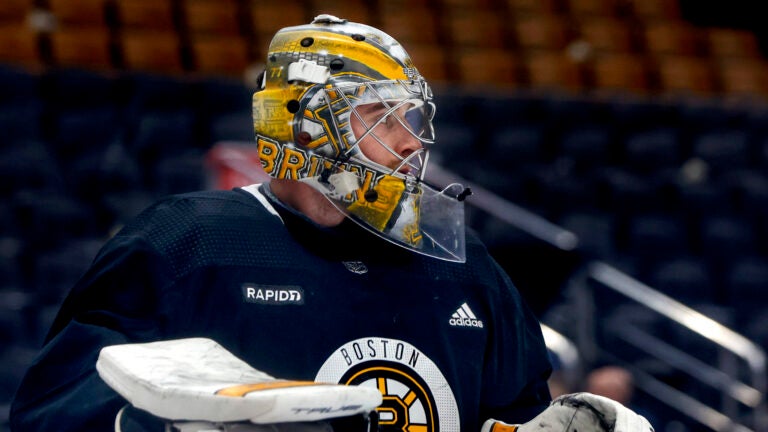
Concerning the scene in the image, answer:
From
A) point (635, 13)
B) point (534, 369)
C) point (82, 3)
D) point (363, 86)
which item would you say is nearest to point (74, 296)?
point (363, 86)

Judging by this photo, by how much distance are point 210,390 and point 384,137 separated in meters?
0.68

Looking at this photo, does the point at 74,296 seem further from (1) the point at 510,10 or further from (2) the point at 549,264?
(1) the point at 510,10

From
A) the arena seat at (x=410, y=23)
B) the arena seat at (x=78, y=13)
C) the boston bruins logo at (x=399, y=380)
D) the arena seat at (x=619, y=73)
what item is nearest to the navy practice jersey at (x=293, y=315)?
the boston bruins logo at (x=399, y=380)

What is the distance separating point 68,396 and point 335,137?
1.93 feet

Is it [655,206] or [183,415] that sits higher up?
[183,415]

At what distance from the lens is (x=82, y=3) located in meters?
5.00

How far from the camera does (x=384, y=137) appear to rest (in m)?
1.70

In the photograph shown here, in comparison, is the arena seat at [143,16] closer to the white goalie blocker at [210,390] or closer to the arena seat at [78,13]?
the arena seat at [78,13]

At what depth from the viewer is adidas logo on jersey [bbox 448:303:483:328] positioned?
5.45ft

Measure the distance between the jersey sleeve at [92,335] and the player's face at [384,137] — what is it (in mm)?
400

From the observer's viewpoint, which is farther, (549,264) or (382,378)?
(549,264)

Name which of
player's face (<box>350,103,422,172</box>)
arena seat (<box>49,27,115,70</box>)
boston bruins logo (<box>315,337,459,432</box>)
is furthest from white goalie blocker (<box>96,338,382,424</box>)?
arena seat (<box>49,27,115,70</box>)

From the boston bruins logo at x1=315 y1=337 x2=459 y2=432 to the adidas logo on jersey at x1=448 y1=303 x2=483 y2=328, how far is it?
0.32 ft

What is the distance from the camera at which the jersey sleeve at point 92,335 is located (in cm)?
132
